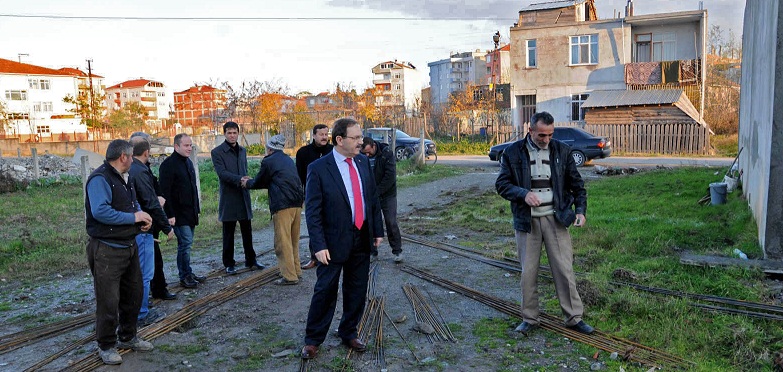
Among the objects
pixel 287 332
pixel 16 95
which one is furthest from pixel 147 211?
pixel 16 95

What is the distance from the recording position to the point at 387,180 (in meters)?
7.98

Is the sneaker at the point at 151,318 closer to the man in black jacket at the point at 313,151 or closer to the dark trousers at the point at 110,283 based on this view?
the dark trousers at the point at 110,283

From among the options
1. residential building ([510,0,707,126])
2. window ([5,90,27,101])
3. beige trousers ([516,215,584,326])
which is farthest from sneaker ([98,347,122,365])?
window ([5,90,27,101])

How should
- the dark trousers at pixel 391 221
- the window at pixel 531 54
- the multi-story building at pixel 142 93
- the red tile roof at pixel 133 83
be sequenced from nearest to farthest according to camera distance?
the dark trousers at pixel 391 221
the window at pixel 531 54
the multi-story building at pixel 142 93
the red tile roof at pixel 133 83

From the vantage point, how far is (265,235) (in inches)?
427

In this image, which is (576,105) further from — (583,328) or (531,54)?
(583,328)

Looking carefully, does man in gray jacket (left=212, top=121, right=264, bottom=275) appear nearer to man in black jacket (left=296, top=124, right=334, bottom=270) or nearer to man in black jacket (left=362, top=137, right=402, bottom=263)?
man in black jacket (left=296, top=124, right=334, bottom=270)

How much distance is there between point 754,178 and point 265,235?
26.8 ft

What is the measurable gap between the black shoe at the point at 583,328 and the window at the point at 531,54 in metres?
31.4

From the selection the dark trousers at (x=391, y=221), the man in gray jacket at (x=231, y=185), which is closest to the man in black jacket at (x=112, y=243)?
the man in gray jacket at (x=231, y=185)

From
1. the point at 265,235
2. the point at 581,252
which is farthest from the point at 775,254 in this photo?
the point at 265,235

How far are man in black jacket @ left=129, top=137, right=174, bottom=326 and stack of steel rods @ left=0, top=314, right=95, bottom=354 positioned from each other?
2.10 feet

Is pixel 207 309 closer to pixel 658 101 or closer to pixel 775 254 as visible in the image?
pixel 775 254

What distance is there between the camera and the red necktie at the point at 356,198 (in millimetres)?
4852
